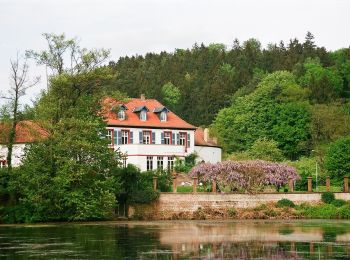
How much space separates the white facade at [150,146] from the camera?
266 feet

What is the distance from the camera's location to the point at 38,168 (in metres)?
57.6

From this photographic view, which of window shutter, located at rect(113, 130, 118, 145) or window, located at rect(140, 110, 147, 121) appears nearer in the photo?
window shutter, located at rect(113, 130, 118, 145)

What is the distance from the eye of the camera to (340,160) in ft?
219

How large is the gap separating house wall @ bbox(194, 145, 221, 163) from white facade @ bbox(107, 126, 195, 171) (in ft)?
12.5

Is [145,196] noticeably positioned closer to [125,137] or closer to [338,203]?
[338,203]

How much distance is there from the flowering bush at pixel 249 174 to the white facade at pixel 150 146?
1736 centimetres

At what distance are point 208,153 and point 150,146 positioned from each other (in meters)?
10.6

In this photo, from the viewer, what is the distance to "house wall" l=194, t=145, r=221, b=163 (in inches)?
3494

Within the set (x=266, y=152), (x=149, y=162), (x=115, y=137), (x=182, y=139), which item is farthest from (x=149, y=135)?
(x=266, y=152)

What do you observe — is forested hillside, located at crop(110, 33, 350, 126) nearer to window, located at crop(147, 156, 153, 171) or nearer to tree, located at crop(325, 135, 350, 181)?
window, located at crop(147, 156, 153, 171)

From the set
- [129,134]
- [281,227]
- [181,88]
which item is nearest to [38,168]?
[281,227]

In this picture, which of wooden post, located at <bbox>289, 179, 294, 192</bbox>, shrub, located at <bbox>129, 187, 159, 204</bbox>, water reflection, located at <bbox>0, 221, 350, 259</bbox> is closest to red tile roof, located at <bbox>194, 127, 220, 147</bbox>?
wooden post, located at <bbox>289, 179, 294, 192</bbox>

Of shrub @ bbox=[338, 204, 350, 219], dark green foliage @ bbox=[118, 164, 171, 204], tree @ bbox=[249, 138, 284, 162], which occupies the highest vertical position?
tree @ bbox=[249, 138, 284, 162]

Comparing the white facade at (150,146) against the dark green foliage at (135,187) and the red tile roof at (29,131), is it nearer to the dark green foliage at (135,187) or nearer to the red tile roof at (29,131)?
the dark green foliage at (135,187)
